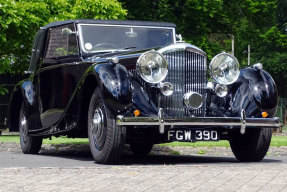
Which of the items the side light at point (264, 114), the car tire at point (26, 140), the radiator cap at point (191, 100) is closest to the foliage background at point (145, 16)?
the car tire at point (26, 140)

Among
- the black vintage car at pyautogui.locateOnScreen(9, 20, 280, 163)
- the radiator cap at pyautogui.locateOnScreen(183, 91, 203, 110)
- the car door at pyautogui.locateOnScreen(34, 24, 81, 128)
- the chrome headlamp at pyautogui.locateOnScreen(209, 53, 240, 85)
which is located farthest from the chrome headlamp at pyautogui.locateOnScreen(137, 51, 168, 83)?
the car door at pyautogui.locateOnScreen(34, 24, 81, 128)

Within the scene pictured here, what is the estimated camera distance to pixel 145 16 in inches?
1160

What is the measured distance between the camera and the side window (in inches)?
416

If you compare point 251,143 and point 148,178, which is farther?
point 251,143

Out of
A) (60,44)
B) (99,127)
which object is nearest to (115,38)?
(60,44)

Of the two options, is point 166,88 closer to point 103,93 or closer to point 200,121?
point 200,121

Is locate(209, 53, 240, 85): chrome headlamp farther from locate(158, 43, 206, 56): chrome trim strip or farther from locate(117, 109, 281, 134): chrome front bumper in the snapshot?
locate(117, 109, 281, 134): chrome front bumper

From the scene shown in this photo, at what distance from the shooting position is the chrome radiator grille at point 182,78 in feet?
29.8

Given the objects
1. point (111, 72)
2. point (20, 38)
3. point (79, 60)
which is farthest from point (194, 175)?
point (20, 38)

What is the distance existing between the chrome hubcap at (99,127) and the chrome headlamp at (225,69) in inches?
64.0

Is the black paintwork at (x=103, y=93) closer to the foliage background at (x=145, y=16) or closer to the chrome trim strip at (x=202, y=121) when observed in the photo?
the chrome trim strip at (x=202, y=121)

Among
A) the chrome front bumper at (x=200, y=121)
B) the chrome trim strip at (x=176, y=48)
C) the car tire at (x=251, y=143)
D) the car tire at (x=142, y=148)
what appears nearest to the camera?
the chrome front bumper at (x=200, y=121)

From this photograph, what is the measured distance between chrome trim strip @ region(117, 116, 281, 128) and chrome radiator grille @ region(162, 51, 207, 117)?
0.45 metres

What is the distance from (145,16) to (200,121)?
21074 mm
